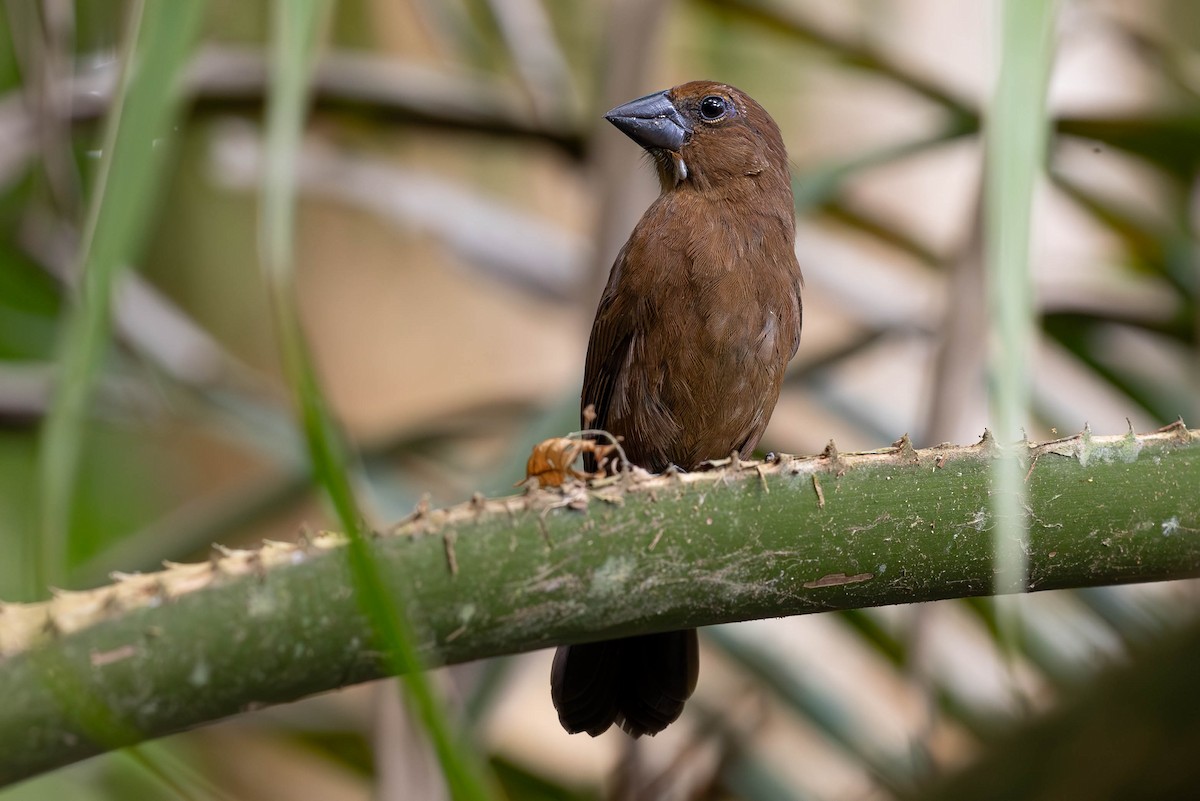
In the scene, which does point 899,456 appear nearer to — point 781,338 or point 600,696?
point 600,696

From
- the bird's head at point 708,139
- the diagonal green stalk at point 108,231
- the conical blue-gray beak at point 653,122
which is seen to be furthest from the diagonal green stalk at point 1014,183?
Result: the bird's head at point 708,139

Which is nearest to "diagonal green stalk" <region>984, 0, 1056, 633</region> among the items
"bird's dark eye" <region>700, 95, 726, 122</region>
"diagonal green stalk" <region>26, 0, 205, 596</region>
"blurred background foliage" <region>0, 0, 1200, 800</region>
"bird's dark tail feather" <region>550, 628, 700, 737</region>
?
"blurred background foliage" <region>0, 0, 1200, 800</region>

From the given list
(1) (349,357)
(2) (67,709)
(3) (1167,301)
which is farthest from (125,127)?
(1) (349,357)

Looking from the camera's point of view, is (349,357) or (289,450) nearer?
(289,450)

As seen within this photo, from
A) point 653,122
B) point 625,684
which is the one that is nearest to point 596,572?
point 625,684

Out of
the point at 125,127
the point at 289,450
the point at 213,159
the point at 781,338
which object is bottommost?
the point at 125,127

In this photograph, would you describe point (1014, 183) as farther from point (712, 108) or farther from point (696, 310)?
point (712, 108)

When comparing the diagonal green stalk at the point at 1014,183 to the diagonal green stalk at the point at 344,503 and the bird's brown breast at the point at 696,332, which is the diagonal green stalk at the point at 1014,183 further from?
the bird's brown breast at the point at 696,332

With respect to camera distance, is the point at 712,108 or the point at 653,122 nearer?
the point at 653,122
